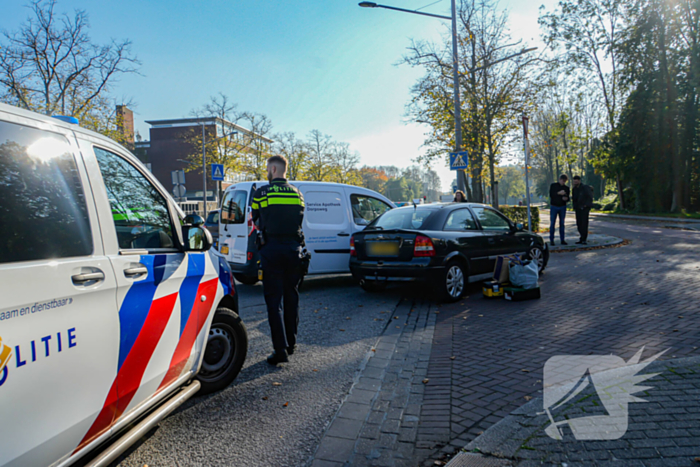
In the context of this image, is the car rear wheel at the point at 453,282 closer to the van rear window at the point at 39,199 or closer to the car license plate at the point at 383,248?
the car license plate at the point at 383,248

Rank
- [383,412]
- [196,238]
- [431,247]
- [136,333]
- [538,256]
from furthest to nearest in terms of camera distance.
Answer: [538,256] < [431,247] < [383,412] < [196,238] < [136,333]

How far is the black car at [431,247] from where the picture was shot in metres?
6.96

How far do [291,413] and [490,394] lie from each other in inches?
58.7

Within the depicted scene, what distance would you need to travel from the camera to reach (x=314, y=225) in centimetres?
830

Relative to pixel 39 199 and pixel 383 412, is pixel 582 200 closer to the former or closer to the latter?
pixel 383 412

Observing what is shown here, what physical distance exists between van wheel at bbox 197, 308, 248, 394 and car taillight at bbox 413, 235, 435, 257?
12.1 feet

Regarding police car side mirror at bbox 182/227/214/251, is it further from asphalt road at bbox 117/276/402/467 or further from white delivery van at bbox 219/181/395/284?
white delivery van at bbox 219/181/395/284

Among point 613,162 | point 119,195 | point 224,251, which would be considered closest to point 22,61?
point 224,251

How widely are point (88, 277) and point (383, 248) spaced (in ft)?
17.9

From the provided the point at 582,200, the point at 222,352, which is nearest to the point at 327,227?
the point at 222,352

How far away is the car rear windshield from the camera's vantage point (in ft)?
24.0

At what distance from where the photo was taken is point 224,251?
8281 millimetres

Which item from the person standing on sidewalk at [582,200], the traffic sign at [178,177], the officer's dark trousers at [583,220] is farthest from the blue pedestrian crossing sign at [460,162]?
the traffic sign at [178,177]

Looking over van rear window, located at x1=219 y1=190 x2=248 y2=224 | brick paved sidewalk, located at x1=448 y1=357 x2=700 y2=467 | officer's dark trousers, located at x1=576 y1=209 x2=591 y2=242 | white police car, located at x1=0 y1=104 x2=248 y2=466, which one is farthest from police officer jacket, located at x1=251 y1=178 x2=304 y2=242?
officer's dark trousers, located at x1=576 y1=209 x2=591 y2=242
